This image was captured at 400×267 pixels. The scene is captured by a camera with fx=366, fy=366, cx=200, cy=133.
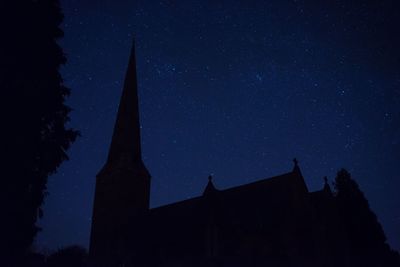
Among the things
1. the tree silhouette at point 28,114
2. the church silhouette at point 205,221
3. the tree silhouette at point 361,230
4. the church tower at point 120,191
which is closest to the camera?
the tree silhouette at point 28,114

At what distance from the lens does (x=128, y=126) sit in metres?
38.5

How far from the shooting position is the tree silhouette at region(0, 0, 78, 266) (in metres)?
14.2

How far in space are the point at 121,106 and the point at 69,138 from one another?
22783 mm

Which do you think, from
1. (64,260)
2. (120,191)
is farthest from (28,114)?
(120,191)

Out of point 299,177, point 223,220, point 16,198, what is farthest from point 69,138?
point 299,177

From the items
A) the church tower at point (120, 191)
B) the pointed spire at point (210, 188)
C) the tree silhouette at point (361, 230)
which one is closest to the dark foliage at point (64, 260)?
the pointed spire at point (210, 188)

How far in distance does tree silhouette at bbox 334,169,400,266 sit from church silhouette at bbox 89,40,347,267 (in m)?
5.79

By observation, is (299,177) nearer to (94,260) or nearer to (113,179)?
(113,179)

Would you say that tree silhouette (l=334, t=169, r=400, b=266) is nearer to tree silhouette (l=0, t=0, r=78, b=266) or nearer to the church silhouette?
the church silhouette

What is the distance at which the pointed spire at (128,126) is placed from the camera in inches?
1478

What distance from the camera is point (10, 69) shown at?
1479cm

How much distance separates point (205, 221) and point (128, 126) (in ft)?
45.6

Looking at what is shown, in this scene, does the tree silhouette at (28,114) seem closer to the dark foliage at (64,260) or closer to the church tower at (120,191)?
the dark foliage at (64,260)

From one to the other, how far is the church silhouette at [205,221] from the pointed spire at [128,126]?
104 millimetres
